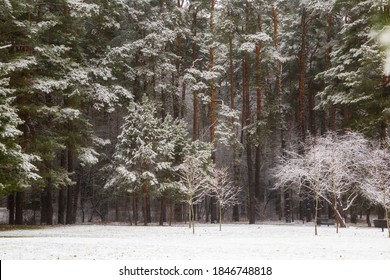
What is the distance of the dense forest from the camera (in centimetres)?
2819

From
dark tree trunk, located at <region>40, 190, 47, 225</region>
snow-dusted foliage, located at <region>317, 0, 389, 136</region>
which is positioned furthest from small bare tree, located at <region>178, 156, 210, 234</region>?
dark tree trunk, located at <region>40, 190, 47, 225</region>

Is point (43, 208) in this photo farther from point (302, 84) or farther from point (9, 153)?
point (302, 84)

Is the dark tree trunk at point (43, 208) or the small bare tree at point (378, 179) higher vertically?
the small bare tree at point (378, 179)

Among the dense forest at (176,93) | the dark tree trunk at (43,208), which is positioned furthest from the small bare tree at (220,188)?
the dark tree trunk at (43,208)

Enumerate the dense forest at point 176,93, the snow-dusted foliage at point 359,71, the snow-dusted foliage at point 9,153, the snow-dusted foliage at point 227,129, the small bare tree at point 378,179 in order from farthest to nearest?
the snow-dusted foliage at point 227,129
the snow-dusted foliage at point 359,71
the dense forest at point 176,93
the small bare tree at point 378,179
the snow-dusted foliage at point 9,153

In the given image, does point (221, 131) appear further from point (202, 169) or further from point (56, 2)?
point (56, 2)

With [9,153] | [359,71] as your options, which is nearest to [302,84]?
[359,71]

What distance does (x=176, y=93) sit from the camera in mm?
37500

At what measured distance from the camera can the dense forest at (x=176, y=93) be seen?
1110 inches

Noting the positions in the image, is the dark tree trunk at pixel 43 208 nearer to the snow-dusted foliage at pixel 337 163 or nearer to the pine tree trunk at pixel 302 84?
the snow-dusted foliage at pixel 337 163

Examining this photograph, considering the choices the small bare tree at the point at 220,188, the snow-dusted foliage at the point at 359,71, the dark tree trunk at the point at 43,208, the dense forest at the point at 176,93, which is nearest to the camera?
the dense forest at the point at 176,93

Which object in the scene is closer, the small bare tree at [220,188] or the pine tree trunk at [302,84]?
the small bare tree at [220,188]

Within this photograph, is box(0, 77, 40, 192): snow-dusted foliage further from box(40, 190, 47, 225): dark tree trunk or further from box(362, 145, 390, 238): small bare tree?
box(362, 145, 390, 238): small bare tree

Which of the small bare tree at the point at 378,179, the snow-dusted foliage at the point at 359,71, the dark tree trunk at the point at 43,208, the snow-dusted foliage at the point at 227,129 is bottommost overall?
the dark tree trunk at the point at 43,208
